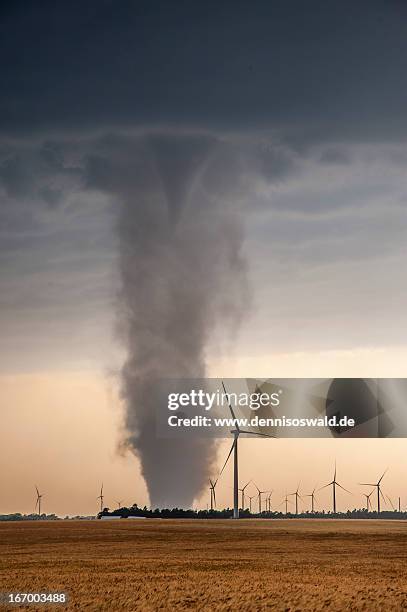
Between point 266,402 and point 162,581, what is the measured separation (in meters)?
103

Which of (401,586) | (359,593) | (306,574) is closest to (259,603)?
(359,593)

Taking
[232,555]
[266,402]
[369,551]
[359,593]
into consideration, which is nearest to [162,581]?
[359,593]

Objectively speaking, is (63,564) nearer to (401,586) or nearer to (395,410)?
(401,586)

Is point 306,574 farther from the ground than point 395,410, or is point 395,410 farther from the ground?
point 395,410

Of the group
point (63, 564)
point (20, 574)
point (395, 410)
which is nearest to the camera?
point (20, 574)

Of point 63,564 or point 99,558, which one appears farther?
point 99,558

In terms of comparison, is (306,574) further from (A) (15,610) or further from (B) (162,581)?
(A) (15,610)

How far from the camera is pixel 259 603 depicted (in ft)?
127

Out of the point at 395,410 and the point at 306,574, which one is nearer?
the point at 306,574

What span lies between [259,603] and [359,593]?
5311 millimetres

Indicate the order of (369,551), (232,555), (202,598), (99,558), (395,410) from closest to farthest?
(202,598) < (99,558) < (232,555) < (369,551) < (395,410)

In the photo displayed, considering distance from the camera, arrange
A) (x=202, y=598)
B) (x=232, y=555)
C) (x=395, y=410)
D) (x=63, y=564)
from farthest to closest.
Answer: (x=395, y=410), (x=232, y=555), (x=63, y=564), (x=202, y=598)

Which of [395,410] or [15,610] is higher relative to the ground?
[395,410]

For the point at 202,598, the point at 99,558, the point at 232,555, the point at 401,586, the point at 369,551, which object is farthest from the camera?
the point at 369,551
